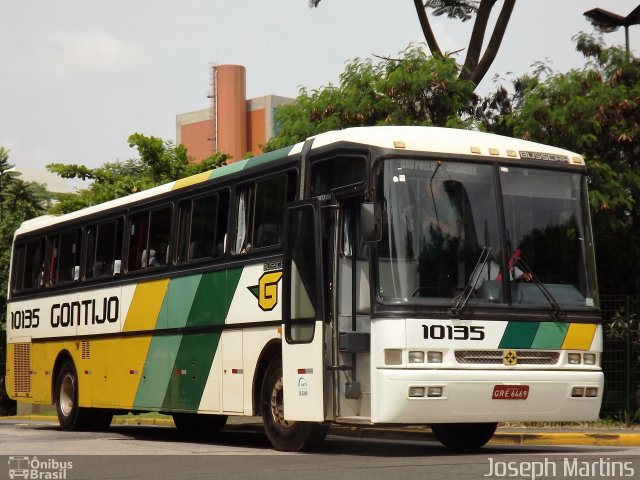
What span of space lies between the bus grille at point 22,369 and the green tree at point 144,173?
11.1 metres

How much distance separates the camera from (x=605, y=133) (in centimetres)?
2205

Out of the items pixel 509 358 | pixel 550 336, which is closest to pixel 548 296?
pixel 550 336

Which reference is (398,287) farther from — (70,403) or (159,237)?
(70,403)

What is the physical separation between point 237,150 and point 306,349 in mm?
79337

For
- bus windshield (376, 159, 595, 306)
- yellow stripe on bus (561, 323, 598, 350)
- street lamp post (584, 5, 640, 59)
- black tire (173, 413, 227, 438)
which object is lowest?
black tire (173, 413, 227, 438)

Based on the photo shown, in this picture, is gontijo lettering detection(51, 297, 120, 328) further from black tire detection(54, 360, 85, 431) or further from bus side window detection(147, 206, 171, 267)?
bus side window detection(147, 206, 171, 267)

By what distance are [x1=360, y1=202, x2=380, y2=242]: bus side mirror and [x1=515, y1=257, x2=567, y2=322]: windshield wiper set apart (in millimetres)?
1660

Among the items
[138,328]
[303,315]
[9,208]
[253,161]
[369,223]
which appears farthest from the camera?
[9,208]

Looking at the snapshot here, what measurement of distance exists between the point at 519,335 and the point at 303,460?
2.53 meters

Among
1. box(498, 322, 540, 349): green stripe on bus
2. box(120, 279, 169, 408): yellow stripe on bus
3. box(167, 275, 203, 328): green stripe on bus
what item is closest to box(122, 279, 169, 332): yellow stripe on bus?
box(120, 279, 169, 408): yellow stripe on bus

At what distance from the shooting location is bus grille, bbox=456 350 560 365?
1239 cm

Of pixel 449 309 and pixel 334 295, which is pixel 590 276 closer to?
Result: pixel 449 309

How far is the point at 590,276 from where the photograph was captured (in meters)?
13.3

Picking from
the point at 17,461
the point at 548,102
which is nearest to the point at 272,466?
the point at 17,461
